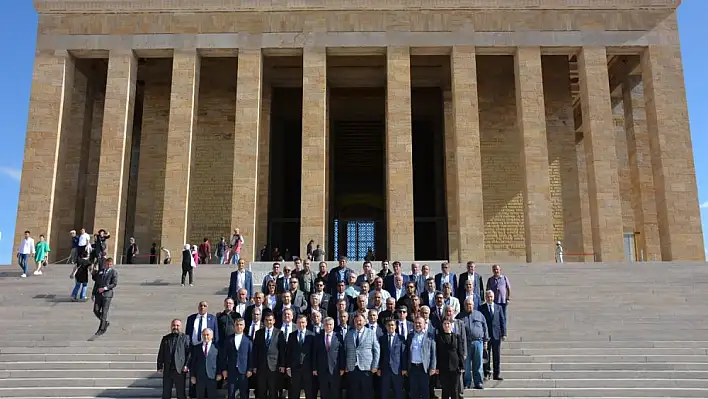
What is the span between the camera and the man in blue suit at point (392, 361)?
26.1ft

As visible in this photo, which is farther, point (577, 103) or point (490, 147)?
point (577, 103)

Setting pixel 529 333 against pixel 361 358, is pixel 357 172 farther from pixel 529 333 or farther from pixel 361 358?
pixel 361 358

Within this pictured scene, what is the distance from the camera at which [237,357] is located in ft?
26.7

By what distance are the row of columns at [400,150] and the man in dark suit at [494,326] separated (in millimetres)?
12681

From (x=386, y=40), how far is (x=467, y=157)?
5.31 meters

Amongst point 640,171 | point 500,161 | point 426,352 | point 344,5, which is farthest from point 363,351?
point 640,171

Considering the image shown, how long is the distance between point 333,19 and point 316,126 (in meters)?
4.13

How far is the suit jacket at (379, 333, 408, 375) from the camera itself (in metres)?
7.96

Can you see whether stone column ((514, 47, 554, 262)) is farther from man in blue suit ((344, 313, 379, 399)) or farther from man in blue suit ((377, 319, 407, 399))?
man in blue suit ((344, 313, 379, 399))

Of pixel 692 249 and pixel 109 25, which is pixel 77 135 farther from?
pixel 692 249

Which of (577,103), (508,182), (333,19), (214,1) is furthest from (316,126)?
(577,103)

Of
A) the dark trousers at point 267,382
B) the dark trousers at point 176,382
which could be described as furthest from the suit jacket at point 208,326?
the dark trousers at point 267,382

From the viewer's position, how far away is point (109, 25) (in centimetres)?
2381

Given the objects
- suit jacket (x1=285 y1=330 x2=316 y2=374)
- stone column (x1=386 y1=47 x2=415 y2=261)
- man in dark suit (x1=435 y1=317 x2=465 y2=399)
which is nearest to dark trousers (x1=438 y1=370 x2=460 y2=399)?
man in dark suit (x1=435 y1=317 x2=465 y2=399)
